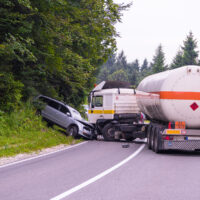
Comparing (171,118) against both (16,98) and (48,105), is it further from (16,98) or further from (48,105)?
(48,105)

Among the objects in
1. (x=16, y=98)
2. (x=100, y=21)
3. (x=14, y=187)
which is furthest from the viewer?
(x=100, y=21)

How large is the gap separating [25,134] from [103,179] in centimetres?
1133

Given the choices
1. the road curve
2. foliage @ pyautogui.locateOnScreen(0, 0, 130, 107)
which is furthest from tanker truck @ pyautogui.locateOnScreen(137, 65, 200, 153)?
foliage @ pyautogui.locateOnScreen(0, 0, 130, 107)

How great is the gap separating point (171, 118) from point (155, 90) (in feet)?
5.10

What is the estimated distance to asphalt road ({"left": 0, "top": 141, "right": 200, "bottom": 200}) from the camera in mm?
8344

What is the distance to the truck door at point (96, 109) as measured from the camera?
84.5ft

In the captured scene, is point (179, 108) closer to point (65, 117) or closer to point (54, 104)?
point (65, 117)

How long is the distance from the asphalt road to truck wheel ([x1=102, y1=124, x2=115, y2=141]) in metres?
9.91

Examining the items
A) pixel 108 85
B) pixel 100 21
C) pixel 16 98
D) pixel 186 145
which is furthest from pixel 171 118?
pixel 100 21

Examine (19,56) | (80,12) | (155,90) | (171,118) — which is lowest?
(171,118)

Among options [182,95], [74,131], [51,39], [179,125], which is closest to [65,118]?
[74,131]

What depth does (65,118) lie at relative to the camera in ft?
82.5

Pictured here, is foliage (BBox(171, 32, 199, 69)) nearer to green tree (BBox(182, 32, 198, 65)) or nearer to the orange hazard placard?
green tree (BBox(182, 32, 198, 65))

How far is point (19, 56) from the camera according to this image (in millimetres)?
22641
